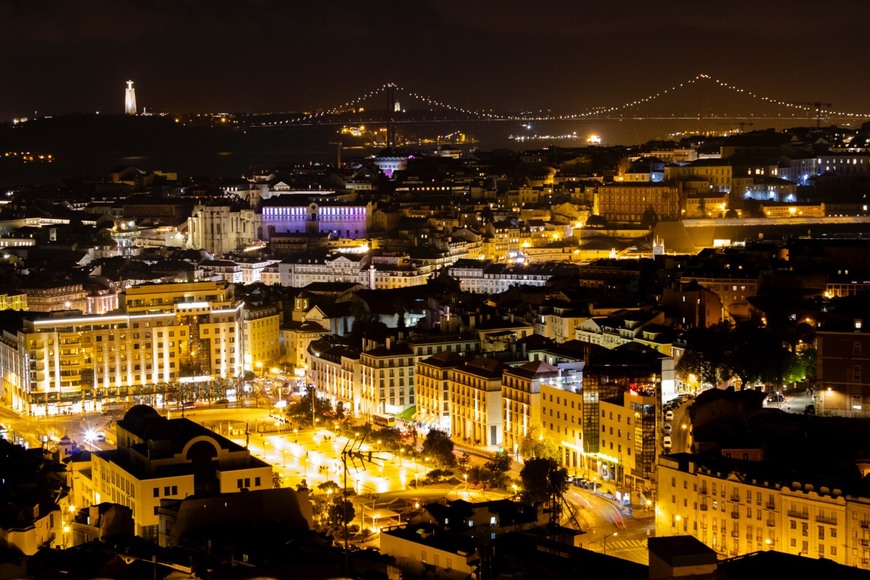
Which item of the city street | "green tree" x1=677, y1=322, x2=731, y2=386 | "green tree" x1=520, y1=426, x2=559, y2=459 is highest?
"green tree" x1=677, y1=322, x2=731, y2=386

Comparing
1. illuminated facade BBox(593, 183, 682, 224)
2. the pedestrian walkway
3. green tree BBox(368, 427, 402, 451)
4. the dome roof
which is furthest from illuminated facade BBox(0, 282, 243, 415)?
illuminated facade BBox(593, 183, 682, 224)

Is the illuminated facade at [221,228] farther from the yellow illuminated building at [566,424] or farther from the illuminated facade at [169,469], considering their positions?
the illuminated facade at [169,469]

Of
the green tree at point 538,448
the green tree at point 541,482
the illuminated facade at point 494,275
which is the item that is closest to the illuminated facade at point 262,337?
the illuminated facade at point 494,275

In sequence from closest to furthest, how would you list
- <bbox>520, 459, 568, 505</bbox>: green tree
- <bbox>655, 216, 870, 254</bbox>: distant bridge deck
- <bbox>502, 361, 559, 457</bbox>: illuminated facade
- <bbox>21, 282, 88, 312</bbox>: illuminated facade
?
1. <bbox>520, 459, 568, 505</bbox>: green tree
2. <bbox>502, 361, 559, 457</bbox>: illuminated facade
3. <bbox>21, 282, 88, 312</bbox>: illuminated facade
4. <bbox>655, 216, 870, 254</bbox>: distant bridge deck

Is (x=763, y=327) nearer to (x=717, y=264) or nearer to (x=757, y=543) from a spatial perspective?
(x=717, y=264)

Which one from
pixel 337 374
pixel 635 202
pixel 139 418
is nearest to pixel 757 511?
pixel 139 418

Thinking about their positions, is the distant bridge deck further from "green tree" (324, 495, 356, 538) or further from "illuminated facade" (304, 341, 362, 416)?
"green tree" (324, 495, 356, 538)
